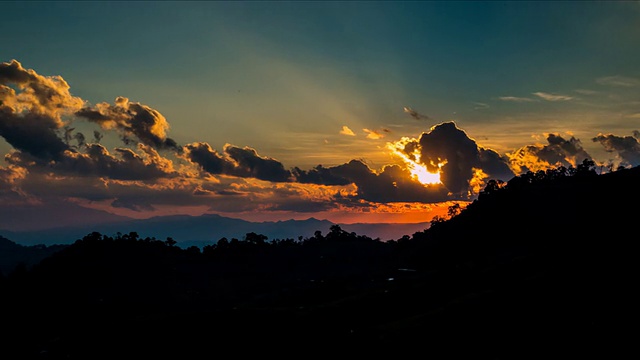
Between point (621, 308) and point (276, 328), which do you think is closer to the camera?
point (621, 308)

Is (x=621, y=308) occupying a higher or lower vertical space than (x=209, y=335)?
higher

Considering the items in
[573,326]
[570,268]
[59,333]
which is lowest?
[59,333]

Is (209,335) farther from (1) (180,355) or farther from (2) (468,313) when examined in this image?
(2) (468,313)

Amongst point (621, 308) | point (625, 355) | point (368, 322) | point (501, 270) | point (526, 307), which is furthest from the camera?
point (501, 270)

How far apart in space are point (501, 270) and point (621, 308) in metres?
60.3

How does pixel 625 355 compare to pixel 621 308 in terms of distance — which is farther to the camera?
pixel 621 308

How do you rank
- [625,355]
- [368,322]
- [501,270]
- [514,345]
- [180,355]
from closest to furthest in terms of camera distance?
1. [625,355]
2. [514,345]
3. [180,355]
4. [368,322]
5. [501,270]

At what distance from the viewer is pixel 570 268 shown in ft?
492

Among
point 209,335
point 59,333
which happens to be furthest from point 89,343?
point 59,333

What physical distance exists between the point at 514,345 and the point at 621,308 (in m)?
28.6

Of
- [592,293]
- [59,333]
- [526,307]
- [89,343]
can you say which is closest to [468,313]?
[526,307]

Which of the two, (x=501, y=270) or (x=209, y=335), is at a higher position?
(x=501, y=270)

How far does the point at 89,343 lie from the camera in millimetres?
155625

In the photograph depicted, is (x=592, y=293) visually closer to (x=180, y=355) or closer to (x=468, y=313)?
(x=468, y=313)
